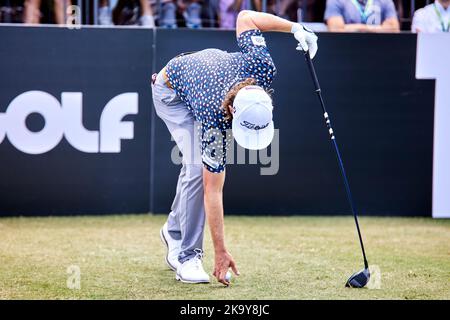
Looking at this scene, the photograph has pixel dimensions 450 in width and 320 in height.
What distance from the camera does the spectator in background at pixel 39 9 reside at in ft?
30.7

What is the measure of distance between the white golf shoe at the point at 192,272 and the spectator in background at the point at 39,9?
403 cm

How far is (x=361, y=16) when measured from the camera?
31.3 feet

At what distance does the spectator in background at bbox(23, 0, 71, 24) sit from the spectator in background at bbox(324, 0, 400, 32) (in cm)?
270

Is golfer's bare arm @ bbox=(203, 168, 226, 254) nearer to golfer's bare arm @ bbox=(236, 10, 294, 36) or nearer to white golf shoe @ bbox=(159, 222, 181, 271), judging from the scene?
white golf shoe @ bbox=(159, 222, 181, 271)

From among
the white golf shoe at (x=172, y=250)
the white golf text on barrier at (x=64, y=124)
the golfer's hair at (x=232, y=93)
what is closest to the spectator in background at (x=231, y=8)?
the white golf text on barrier at (x=64, y=124)

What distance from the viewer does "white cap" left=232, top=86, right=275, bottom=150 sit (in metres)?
5.36

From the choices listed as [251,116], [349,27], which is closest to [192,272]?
[251,116]

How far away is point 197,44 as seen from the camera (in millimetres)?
9000

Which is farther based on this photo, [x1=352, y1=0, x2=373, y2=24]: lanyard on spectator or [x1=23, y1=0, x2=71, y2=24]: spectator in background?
[x1=352, y1=0, x2=373, y2=24]: lanyard on spectator

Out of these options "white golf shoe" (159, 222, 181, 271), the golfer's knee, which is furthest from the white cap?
"white golf shoe" (159, 222, 181, 271)

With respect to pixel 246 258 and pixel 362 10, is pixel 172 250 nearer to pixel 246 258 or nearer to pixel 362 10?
pixel 246 258

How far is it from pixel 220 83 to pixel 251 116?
0.43 metres

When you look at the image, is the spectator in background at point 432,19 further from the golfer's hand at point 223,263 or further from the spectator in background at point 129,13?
the golfer's hand at point 223,263


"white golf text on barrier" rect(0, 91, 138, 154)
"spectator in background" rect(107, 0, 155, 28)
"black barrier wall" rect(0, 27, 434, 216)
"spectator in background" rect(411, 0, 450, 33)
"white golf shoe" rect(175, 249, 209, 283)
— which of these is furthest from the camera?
"spectator in background" rect(411, 0, 450, 33)
